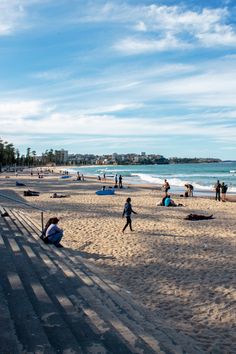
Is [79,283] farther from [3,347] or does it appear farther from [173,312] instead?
[3,347]

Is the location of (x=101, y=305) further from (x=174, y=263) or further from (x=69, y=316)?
(x=174, y=263)

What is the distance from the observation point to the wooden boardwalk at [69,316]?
446 cm

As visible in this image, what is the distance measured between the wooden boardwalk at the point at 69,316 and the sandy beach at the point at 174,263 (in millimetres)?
513

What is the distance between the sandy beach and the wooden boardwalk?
0.51 metres

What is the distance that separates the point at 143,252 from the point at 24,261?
401cm

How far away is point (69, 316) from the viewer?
536cm

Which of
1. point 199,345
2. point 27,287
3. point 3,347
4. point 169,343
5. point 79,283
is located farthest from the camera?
point 79,283

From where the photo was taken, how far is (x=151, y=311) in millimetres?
6633

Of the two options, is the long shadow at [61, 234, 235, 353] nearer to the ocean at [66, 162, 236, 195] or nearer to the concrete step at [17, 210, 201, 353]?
the concrete step at [17, 210, 201, 353]

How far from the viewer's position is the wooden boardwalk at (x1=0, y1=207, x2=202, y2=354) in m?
4.46

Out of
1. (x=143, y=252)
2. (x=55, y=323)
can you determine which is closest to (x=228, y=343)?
(x=55, y=323)

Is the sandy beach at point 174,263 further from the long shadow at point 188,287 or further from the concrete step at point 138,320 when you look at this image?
the concrete step at point 138,320

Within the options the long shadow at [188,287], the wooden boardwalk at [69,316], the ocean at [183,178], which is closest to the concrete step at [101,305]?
the wooden boardwalk at [69,316]

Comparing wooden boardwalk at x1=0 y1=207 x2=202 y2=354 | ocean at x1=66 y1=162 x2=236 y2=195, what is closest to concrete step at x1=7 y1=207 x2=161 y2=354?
wooden boardwalk at x1=0 y1=207 x2=202 y2=354
